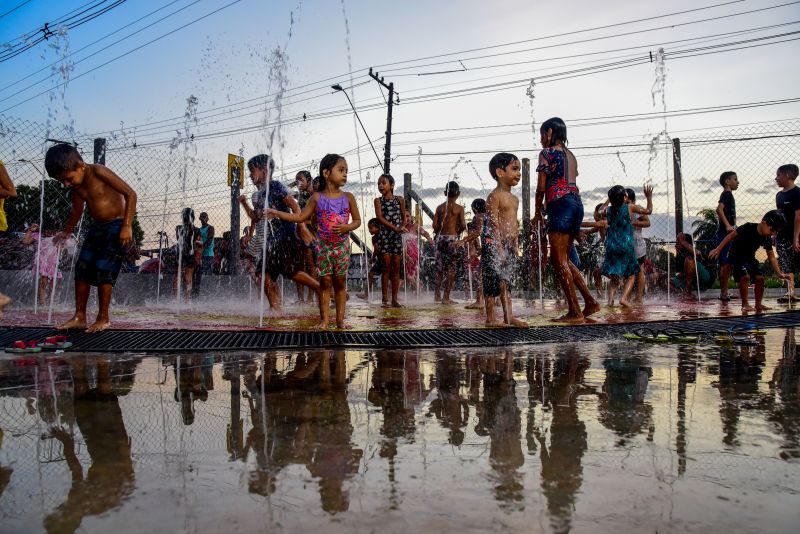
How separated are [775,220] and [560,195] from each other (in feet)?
11.3

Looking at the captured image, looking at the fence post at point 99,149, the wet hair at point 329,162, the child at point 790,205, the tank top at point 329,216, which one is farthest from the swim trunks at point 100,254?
the child at point 790,205

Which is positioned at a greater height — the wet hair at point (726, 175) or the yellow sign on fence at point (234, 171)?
the yellow sign on fence at point (234, 171)

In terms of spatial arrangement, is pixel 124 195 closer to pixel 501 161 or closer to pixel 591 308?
pixel 501 161

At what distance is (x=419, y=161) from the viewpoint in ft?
70.3

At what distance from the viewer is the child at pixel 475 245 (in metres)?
8.83

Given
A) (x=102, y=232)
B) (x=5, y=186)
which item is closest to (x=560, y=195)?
(x=102, y=232)

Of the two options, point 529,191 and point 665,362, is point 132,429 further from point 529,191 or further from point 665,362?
point 529,191

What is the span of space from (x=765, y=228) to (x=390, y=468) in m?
7.55

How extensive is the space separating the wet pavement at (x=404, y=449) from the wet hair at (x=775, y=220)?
5205mm

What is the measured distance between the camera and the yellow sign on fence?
1132 cm

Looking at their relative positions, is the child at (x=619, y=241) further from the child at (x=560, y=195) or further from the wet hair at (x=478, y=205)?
the child at (x=560, y=195)

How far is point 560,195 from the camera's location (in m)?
6.05

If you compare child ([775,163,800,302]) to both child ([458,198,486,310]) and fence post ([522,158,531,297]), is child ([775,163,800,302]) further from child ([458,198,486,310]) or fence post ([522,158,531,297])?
fence post ([522,158,531,297])

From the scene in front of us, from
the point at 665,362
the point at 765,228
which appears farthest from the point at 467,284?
the point at 665,362
